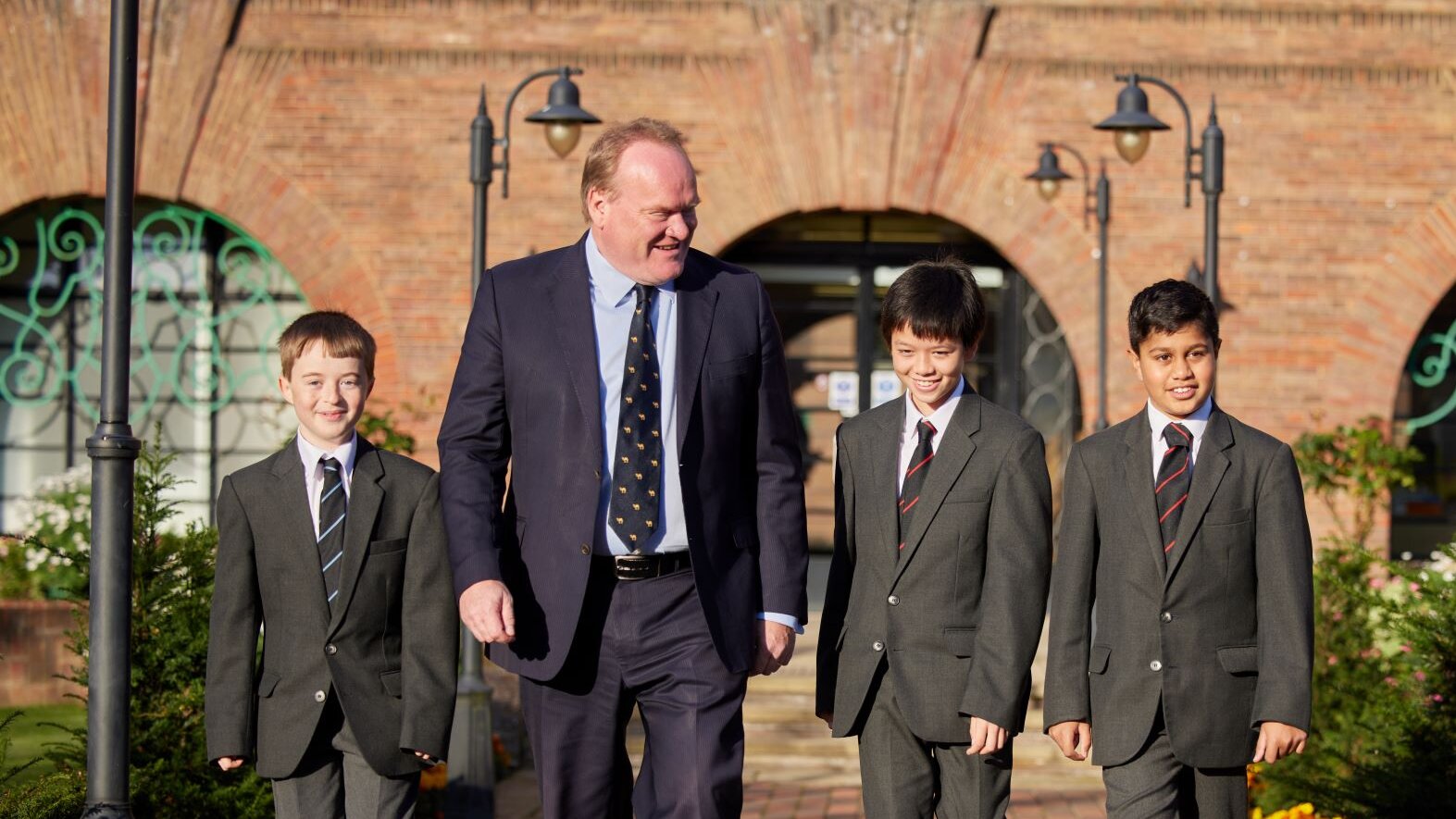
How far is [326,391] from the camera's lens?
427 centimetres

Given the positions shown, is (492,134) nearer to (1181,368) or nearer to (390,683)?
(390,683)

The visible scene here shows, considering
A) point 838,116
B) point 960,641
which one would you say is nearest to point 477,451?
point 960,641

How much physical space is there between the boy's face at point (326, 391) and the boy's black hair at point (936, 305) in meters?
1.26

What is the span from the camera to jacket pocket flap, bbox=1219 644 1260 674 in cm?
420

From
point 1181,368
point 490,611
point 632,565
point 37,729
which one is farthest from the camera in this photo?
point 37,729

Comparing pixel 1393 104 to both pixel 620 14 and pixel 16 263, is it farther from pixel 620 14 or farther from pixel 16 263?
pixel 16 263

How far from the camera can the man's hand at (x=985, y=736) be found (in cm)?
415

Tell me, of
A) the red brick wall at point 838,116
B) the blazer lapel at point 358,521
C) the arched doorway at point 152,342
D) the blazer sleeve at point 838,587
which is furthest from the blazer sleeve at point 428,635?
the arched doorway at point 152,342

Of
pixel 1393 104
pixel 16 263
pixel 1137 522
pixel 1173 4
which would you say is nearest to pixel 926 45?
pixel 1173 4

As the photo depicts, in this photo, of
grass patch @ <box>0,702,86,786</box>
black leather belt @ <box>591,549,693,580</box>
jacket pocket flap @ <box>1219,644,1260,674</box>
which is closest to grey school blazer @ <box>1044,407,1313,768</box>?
jacket pocket flap @ <box>1219,644,1260,674</box>

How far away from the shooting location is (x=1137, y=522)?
4.30m

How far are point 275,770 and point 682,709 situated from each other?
987 mm

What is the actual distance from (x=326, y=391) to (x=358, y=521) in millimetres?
314

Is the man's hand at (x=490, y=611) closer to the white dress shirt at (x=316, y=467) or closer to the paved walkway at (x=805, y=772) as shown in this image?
the white dress shirt at (x=316, y=467)
